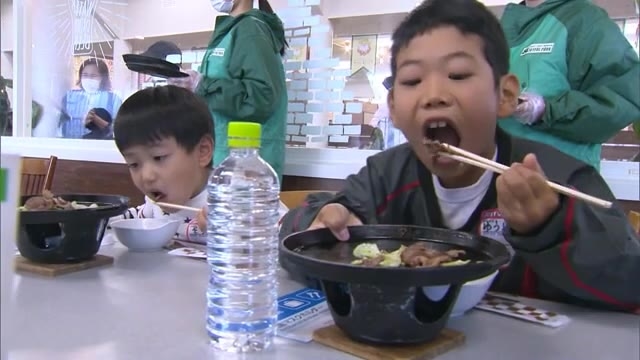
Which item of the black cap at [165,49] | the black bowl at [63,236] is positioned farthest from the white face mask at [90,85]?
the black bowl at [63,236]

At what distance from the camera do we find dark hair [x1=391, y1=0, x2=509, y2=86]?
1041 mm

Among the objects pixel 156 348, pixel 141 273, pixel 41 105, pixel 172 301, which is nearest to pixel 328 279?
pixel 156 348

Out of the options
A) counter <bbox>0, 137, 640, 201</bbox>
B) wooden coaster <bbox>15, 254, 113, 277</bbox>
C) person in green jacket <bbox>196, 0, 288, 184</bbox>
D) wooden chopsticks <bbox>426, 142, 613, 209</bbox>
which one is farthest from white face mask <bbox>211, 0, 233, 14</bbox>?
wooden chopsticks <bbox>426, 142, 613, 209</bbox>

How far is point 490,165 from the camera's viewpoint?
802 millimetres

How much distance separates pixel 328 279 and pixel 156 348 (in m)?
0.22

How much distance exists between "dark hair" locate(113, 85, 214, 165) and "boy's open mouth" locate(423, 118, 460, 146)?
91 cm

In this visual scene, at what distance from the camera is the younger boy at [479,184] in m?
0.79

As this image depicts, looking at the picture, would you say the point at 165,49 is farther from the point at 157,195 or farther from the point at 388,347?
the point at 388,347

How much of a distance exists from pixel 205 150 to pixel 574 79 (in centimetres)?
119

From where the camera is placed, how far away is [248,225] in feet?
2.64

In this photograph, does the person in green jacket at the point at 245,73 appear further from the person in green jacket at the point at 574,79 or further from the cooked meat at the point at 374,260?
the cooked meat at the point at 374,260

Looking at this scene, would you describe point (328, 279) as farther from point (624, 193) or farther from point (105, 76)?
point (105, 76)

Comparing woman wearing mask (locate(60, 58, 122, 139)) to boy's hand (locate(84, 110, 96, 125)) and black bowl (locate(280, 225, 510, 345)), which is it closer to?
boy's hand (locate(84, 110, 96, 125))

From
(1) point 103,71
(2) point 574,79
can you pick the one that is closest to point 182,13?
(1) point 103,71
